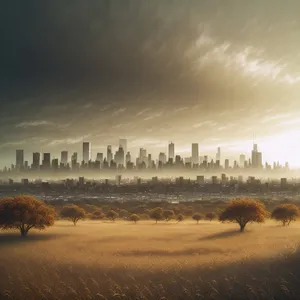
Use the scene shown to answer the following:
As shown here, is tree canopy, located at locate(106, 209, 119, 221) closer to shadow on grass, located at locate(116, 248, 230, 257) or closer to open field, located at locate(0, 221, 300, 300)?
open field, located at locate(0, 221, 300, 300)

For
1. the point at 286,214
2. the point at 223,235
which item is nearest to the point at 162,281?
the point at 223,235

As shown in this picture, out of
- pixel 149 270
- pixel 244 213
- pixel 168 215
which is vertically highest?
pixel 244 213

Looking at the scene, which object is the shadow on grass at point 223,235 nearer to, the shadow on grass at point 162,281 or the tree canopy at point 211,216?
the shadow on grass at point 162,281

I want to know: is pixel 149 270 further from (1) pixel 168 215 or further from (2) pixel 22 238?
(1) pixel 168 215

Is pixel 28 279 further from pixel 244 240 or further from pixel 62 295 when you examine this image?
pixel 244 240

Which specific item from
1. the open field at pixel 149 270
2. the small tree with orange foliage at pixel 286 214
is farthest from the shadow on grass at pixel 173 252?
the small tree with orange foliage at pixel 286 214

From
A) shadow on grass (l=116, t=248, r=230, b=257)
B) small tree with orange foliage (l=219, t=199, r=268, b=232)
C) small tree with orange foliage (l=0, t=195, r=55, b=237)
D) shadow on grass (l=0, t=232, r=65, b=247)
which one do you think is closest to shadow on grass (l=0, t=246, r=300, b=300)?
shadow on grass (l=116, t=248, r=230, b=257)
